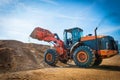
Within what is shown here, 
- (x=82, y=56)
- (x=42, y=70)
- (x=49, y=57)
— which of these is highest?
(x=82, y=56)

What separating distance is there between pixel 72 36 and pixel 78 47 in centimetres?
191

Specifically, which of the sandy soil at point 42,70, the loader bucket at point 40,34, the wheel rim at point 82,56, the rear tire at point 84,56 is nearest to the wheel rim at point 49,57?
the sandy soil at point 42,70

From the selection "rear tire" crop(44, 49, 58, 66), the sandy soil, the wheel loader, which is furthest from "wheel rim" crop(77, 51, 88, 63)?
"rear tire" crop(44, 49, 58, 66)

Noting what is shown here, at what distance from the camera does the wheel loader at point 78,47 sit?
1320 centimetres

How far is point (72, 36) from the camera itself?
1600 cm

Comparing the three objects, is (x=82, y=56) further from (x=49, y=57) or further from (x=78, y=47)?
(x=49, y=57)

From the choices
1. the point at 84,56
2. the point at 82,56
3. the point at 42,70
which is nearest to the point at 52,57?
the point at 82,56

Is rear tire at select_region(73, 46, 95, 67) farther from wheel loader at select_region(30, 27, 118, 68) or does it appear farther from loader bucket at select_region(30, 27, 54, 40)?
loader bucket at select_region(30, 27, 54, 40)

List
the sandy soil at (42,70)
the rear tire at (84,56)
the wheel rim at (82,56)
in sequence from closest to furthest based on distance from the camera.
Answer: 1. the sandy soil at (42,70)
2. the rear tire at (84,56)
3. the wheel rim at (82,56)

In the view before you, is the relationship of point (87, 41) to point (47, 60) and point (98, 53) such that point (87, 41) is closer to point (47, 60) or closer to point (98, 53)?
point (98, 53)

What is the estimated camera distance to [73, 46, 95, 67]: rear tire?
1304 centimetres

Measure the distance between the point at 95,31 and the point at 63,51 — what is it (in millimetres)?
3745

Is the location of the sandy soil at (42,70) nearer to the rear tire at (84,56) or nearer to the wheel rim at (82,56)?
the rear tire at (84,56)

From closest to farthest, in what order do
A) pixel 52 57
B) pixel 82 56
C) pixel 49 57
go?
1. pixel 82 56
2. pixel 52 57
3. pixel 49 57
